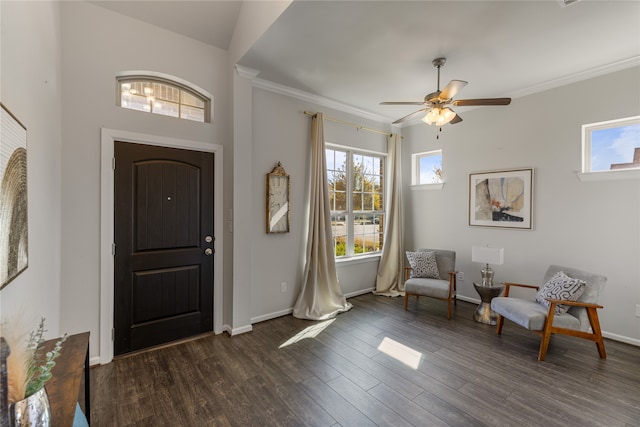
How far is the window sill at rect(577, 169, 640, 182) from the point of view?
2.85 m

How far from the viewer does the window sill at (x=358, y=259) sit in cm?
427

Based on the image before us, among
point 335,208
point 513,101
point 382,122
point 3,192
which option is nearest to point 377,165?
point 382,122

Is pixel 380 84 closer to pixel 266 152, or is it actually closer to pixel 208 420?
pixel 266 152

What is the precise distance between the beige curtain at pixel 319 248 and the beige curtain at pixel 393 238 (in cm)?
106

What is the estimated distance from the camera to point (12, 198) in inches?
49.2

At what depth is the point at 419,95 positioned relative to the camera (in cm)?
386

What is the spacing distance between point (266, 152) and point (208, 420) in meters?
2.66

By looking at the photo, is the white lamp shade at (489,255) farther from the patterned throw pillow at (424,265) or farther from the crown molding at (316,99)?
the crown molding at (316,99)

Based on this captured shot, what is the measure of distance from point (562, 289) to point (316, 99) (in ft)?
11.7

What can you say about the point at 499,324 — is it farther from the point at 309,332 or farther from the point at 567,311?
the point at 309,332

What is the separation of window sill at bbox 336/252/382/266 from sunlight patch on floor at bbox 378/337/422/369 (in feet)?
4.79

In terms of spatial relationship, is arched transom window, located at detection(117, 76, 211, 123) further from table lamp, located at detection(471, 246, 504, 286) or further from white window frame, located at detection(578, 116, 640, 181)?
white window frame, located at detection(578, 116, 640, 181)

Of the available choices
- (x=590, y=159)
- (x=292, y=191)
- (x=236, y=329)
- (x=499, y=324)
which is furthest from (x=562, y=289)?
(x=236, y=329)

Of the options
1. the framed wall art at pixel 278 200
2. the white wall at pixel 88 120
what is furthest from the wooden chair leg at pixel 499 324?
the white wall at pixel 88 120
